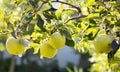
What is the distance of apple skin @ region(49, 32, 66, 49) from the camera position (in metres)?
0.94

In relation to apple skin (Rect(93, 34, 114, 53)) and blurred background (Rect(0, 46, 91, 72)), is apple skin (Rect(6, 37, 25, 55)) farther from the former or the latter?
blurred background (Rect(0, 46, 91, 72))

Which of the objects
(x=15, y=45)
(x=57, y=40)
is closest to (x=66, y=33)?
(x=57, y=40)

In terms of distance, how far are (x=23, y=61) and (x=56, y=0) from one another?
8490 mm

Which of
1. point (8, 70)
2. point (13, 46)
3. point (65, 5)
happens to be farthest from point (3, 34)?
point (8, 70)

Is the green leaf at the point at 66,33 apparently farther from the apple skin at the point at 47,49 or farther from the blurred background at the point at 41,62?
the blurred background at the point at 41,62

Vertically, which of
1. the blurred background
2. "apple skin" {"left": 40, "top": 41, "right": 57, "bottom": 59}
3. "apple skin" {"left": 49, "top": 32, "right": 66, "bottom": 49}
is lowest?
the blurred background

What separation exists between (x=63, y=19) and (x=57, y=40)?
125 mm

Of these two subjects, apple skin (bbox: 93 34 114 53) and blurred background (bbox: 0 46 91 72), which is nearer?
apple skin (bbox: 93 34 114 53)

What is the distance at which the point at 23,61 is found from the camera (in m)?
9.41

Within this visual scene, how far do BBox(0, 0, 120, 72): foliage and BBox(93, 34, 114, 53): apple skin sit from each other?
4cm

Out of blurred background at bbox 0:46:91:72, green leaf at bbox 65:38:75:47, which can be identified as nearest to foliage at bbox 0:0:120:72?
green leaf at bbox 65:38:75:47

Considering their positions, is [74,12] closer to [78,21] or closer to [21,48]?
[78,21]

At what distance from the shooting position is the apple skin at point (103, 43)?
3.10 ft

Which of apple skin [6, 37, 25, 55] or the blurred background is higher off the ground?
apple skin [6, 37, 25, 55]
